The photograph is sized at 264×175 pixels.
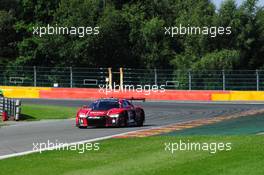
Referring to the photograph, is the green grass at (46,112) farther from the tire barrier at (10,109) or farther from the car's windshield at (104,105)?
the car's windshield at (104,105)

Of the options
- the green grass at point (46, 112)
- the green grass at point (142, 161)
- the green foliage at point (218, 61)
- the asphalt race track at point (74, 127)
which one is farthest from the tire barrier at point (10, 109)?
the green foliage at point (218, 61)

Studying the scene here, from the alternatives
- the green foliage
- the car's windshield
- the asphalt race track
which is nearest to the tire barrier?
the asphalt race track

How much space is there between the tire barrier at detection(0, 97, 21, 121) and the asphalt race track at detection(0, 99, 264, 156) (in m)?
1.70

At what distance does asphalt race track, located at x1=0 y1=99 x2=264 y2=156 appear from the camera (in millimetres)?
19422

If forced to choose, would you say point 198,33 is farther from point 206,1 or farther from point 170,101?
point 170,101

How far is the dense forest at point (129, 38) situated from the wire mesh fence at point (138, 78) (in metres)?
2.19

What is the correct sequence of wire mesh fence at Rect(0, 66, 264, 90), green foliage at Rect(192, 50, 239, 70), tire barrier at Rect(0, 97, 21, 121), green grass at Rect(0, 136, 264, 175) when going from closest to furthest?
green grass at Rect(0, 136, 264, 175)
tire barrier at Rect(0, 97, 21, 121)
wire mesh fence at Rect(0, 66, 264, 90)
green foliage at Rect(192, 50, 239, 70)

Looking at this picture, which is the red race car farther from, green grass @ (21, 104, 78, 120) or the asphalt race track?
green grass @ (21, 104, 78, 120)

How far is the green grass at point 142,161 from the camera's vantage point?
1259cm

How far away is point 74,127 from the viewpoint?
25266 millimetres

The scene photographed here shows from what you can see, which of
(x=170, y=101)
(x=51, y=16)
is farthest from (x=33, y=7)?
(x=170, y=101)

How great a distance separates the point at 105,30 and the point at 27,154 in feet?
112

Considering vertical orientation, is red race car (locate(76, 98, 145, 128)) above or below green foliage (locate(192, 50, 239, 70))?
below

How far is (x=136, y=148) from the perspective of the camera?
651 inches
